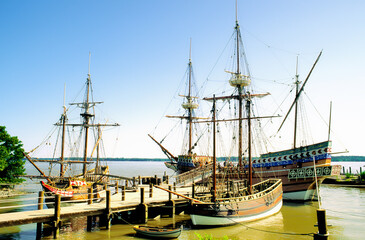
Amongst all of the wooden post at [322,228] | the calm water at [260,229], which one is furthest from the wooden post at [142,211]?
the wooden post at [322,228]

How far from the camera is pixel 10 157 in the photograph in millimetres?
34219

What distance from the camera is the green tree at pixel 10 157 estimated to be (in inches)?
1312

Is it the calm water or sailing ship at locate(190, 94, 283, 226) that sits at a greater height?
sailing ship at locate(190, 94, 283, 226)

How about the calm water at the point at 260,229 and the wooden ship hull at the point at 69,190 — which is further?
the wooden ship hull at the point at 69,190

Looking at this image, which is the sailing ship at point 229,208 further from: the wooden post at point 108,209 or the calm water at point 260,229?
the wooden post at point 108,209

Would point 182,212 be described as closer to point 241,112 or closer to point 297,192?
point 297,192

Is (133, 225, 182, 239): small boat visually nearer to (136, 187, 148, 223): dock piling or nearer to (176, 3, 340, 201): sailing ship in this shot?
(136, 187, 148, 223): dock piling

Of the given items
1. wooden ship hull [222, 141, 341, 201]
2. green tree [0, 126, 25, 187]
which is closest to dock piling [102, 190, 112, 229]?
wooden ship hull [222, 141, 341, 201]

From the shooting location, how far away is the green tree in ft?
109

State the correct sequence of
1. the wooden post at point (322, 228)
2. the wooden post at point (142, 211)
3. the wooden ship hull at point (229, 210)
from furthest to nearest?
the wooden post at point (142, 211) → the wooden ship hull at point (229, 210) → the wooden post at point (322, 228)

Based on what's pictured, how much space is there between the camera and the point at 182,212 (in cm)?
2412

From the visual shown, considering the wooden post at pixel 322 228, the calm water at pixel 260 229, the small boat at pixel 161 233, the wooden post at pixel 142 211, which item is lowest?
the calm water at pixel 260 229

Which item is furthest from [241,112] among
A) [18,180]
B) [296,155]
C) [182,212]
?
[18,180]

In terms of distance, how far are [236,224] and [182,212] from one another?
6.90 meters
